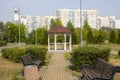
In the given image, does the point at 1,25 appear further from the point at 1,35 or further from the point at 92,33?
the point at 92,33

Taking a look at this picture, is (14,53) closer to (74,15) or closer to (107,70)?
(107,70)

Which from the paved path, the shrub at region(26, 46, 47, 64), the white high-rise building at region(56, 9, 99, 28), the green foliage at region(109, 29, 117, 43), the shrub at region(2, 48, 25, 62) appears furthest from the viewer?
the white high-rise building at region(56, 9, 99, 28)

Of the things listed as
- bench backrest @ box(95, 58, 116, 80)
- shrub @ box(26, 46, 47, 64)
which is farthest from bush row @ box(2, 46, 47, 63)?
bench backrest @ box(95, 58, 116, 80)

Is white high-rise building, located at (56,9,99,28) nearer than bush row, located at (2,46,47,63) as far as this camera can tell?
No

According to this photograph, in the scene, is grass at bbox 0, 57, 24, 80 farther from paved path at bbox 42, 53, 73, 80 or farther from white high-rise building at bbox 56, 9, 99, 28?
white high-rise building at bbox 56, 9, 99, 28

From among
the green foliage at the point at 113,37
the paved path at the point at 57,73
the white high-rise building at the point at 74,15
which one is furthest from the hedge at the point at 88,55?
the white high-rise building at the point at 74,15

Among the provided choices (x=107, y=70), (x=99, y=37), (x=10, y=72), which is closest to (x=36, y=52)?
(x=10, y=72)

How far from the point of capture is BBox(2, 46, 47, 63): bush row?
16312 mm

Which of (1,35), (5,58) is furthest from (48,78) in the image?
(1,35)

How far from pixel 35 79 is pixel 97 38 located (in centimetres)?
5171

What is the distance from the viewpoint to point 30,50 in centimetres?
1625

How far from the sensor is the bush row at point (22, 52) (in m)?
16.3

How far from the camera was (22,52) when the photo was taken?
1884cm

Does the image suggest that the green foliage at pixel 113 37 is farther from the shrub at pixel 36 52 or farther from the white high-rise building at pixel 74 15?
the shrub at pixel 36 52
